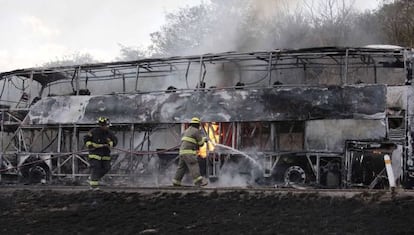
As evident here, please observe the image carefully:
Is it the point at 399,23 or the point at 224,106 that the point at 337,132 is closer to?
the point at 224,106

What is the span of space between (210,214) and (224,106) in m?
6.51

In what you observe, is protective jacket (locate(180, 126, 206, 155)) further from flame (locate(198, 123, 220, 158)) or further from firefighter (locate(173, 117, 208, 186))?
flame (locate(198, 123, 220, 158))

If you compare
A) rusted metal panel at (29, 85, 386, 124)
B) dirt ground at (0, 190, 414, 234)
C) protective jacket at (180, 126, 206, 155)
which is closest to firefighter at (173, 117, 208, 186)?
protective jacket at (180, 126, 206, 155)

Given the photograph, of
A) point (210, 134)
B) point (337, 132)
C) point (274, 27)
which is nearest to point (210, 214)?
point (337, 132)

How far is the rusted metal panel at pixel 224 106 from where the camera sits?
13.9 meters

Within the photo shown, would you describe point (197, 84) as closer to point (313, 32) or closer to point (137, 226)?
point (137, 226)

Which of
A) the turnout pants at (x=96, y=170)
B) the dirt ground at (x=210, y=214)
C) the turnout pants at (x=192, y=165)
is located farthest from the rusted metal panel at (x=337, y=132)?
the turnout pants at (x=96, y=170)

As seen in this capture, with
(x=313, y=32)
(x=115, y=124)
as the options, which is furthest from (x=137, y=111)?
(x=313, y=32)

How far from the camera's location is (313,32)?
31.2 metres

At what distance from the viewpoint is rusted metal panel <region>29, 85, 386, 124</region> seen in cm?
1388

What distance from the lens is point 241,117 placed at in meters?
15.1

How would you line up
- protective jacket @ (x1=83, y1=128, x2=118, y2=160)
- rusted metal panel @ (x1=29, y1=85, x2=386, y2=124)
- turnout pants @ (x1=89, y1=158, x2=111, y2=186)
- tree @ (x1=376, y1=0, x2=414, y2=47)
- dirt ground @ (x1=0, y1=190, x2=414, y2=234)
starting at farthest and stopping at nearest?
tree @ (x1=376, y1=0, x2=414, y2=47), rusted metal panel @ (x1=29, y1=85, x2=386, y2=124), protective jacket @ (x1=83, y1=128, x2=118, y2=160), turnout pants @ (x1=89, y1=158, x2=111, y2=186), dirt ground @ (x1=0, y1=190, x2=414, y2=234)

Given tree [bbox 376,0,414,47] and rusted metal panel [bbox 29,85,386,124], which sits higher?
tree [bbox 376,0,414,47]

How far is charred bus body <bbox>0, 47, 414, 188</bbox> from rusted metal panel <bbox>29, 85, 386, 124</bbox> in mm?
27
